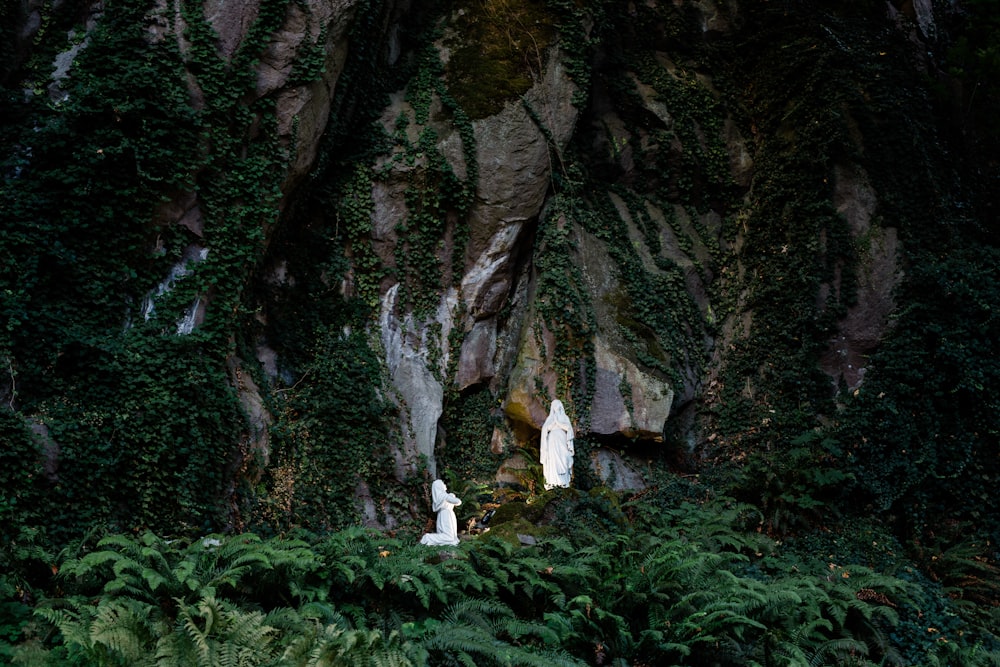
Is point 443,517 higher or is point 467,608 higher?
point 443,517

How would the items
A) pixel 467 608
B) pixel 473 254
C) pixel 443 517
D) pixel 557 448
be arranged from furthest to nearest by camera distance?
1. pixel 473 254
2. pixel 557 448
3. pixel 443 517
4. pixel 467 608

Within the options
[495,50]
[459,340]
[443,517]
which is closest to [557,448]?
[443,517]

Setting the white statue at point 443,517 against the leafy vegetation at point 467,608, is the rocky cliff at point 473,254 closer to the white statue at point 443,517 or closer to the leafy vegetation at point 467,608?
the white statue at point 443,517

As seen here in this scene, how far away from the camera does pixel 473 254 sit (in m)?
13.2

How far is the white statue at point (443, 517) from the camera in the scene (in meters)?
9.70

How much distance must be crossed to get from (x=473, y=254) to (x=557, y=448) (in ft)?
13.7

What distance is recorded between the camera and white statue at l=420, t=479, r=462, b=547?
31.8 feet

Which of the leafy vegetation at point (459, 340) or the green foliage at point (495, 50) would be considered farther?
the green foliage at point (495, 50)

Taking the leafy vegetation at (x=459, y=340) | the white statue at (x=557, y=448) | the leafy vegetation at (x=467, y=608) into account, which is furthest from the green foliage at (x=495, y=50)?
the leafy vegetation at (x=467, y=608)

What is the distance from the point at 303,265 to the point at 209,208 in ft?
8.89

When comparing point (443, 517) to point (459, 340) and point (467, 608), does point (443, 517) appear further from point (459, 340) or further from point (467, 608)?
point (459, 340)

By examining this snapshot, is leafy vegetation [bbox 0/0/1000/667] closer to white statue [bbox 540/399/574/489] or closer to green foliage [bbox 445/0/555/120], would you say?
green foliage [bbox 445/0/555/120]

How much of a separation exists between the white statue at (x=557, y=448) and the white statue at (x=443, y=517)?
2006mm

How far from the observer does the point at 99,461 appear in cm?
760
